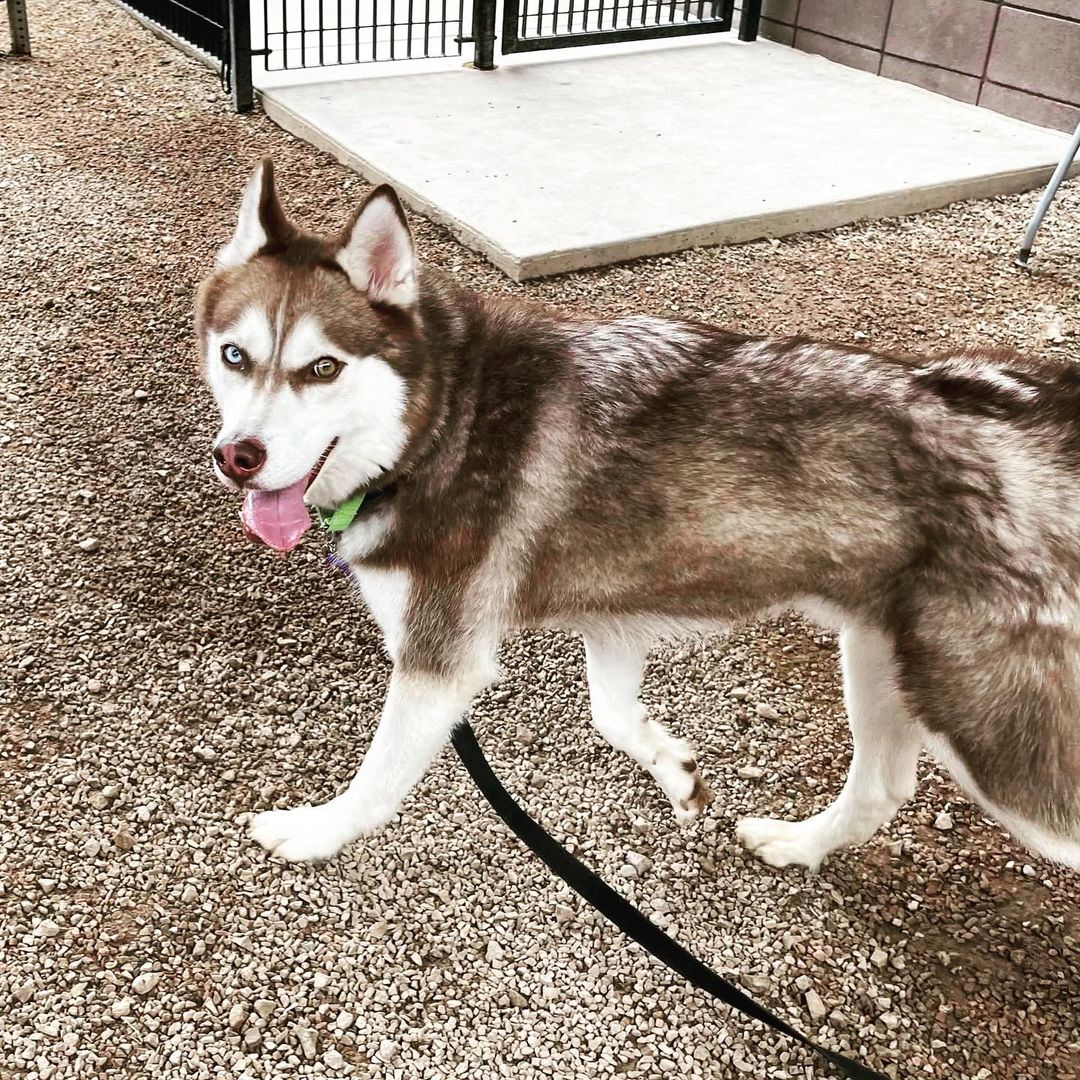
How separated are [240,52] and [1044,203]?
13.3 feet

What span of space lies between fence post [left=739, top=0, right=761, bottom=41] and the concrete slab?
1.87ft

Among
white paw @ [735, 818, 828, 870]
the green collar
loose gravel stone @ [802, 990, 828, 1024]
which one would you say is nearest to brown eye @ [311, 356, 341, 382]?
the green collar

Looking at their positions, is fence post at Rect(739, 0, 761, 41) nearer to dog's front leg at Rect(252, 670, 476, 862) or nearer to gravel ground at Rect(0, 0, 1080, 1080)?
gravel ground at Rect(0, 0, 1080, 1080)

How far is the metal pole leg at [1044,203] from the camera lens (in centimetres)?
490

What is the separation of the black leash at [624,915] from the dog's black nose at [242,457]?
74 centimetres

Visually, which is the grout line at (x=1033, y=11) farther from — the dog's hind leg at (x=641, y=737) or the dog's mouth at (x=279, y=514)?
the dog's mouth at (x=279, y=514)

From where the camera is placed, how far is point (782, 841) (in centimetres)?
248

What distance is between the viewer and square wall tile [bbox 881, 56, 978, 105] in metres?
Result: 6.71

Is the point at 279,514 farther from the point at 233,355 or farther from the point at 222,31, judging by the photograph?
the point at 222,31

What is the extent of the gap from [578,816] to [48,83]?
572 cm

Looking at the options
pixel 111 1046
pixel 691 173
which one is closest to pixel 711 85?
pixel 691 173

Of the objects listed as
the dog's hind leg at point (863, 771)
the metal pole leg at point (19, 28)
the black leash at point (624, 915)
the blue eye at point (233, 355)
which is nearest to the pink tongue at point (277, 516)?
the blue eye at point (233, 355)

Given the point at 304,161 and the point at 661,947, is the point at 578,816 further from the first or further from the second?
the point at 304,161

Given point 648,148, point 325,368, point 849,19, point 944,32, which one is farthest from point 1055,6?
point 325,368
